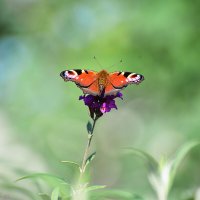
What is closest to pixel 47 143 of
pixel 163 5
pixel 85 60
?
pixel 85 60

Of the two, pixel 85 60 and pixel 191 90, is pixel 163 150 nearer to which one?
pixel 191 90

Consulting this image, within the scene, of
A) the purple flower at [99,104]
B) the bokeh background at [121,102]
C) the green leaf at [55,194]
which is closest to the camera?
the green leaf at [55,194]

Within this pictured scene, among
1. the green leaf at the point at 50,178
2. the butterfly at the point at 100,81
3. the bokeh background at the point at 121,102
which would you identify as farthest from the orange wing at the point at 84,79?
the bokeh background at the point at 121,102

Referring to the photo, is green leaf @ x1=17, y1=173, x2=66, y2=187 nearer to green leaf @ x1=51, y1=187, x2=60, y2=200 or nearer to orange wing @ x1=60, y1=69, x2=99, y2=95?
green leaf @ x1=51, y1=187, x2=60, y2=200

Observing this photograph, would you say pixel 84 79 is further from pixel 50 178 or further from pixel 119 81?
pixel 50 178

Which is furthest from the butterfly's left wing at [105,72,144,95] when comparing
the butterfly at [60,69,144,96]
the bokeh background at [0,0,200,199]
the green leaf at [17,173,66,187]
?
the bokeh background at [0,0,200,199]

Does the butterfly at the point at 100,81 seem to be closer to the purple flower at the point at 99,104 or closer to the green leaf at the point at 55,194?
the purple flower at the point at 99,104

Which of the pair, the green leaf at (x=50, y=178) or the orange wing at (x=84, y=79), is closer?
the green leaf at (x=50, y=178)
